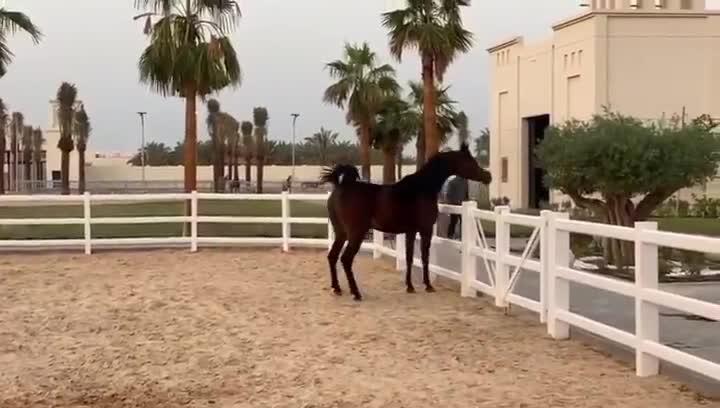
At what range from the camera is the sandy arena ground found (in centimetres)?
736

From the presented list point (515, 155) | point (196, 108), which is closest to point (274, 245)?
point (196, 108)

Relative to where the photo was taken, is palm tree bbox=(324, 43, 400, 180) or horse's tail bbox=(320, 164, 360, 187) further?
palm tree bbox=(324, 43, 400, 180)

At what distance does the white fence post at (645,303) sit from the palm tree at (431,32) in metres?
23.3

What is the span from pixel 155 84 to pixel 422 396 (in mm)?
17713

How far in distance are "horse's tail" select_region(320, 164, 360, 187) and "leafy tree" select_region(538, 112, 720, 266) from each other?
7166 millimetres

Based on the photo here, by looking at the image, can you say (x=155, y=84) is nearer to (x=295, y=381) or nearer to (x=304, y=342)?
(x=304, y=342)

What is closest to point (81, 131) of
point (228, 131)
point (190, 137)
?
point (228, 131)

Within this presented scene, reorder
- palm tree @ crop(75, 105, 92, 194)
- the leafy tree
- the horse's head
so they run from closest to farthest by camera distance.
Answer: the horse's head
the leafy tree
palm tree @ crop(75, 105, 92, 194)

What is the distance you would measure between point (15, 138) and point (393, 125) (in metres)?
69.8

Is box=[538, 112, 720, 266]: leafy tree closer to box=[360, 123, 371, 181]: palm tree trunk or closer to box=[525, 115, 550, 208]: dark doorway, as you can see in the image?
box=[525, 115, 550, 208]: dark doorway

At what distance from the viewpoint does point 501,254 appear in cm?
1116

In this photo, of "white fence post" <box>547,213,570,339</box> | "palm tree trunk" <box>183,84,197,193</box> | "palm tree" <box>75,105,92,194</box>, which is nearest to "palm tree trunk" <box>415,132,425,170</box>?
"palm tree trunk" <box>183,84,197,193</box>

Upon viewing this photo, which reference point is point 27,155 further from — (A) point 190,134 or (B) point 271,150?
(A) point 190,134

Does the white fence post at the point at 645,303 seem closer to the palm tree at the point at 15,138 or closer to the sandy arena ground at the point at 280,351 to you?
the sandy arena ground at the point at 280,351
